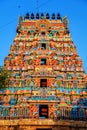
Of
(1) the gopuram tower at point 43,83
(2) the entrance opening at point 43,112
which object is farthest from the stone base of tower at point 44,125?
(2) the entrance opening at point 43,112

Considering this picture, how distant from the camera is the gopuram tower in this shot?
Answer: 31.4 m

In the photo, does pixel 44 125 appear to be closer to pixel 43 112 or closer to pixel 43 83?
pixel 43 112

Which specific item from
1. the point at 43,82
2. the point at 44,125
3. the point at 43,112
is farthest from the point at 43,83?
the point at 44,125

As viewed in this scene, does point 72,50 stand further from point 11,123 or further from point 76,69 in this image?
point 11,123

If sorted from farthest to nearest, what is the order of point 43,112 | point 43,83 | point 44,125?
point 43,83 < point 43,112 < point 44,125

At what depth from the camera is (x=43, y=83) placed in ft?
119

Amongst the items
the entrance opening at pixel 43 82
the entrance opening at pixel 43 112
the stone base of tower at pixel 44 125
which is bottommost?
the stone base of tower at pixel 44 125

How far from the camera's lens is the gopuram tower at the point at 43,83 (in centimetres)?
3144

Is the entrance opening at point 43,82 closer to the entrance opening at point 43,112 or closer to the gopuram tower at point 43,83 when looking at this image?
the gopuram tower at point 43,83

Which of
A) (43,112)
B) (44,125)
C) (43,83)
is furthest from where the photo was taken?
(43,83)

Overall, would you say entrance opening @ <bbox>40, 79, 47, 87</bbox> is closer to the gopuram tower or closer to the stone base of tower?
the gopuram tower

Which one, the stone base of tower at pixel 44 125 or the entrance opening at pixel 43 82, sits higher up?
the entrance opening at pixel 43 82

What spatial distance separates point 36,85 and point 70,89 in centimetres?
454

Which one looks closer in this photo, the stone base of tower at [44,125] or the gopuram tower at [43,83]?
the stone base of tower at [44,125]
